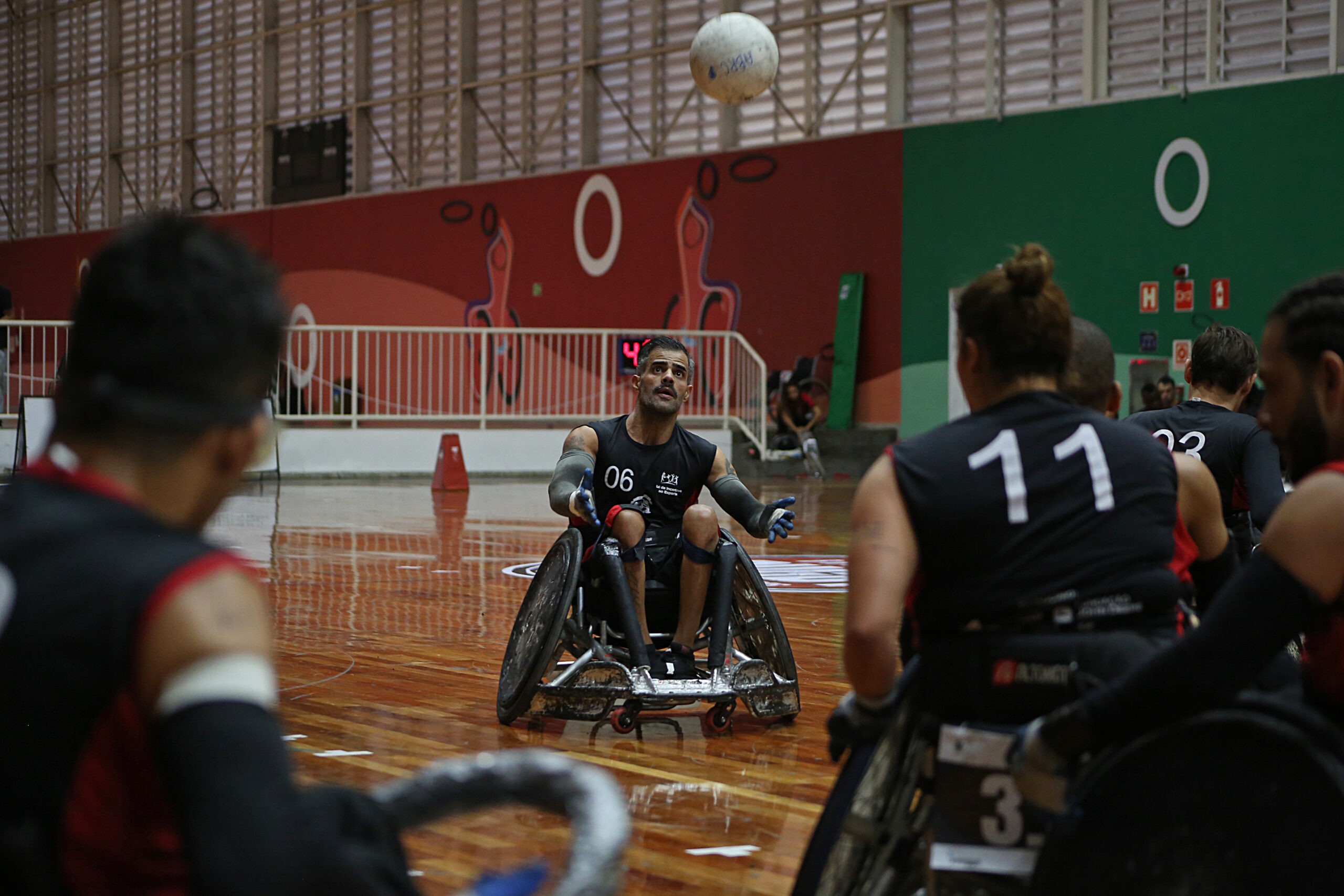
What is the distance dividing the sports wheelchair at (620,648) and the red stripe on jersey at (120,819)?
3.31 m

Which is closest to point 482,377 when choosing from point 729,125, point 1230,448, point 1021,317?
point 729,125

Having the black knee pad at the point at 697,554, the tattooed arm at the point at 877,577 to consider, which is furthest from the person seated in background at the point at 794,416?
the tattooed arm at the point at 877,577

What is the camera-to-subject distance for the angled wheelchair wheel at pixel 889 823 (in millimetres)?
2234

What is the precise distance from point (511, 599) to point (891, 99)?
1245 centimetres

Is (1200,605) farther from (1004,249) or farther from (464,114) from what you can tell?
(464,114)

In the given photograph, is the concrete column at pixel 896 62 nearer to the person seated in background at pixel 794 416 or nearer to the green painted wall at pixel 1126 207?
the green painted wall at pixel 1126 207

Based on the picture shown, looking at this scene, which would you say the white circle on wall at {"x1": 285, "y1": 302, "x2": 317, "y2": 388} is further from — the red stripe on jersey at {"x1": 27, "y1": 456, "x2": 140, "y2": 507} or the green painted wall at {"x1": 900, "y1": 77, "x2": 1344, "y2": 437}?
the red stripe on jersey at {"x1": 27, "y1": 456, "x2": 140, "y2": 507}

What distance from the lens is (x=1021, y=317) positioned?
2.35 m

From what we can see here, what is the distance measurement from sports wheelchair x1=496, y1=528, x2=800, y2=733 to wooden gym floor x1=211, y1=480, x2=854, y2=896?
0.11 m

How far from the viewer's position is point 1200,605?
3211 millimetres

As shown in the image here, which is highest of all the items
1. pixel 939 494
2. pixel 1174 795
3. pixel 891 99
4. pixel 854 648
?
pixel 891 99

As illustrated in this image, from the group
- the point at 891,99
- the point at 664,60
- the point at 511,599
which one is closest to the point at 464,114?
Answer: the point at 664,60

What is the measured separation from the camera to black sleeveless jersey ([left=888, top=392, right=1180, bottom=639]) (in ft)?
7.45

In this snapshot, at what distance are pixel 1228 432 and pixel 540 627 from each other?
7.28 feet
